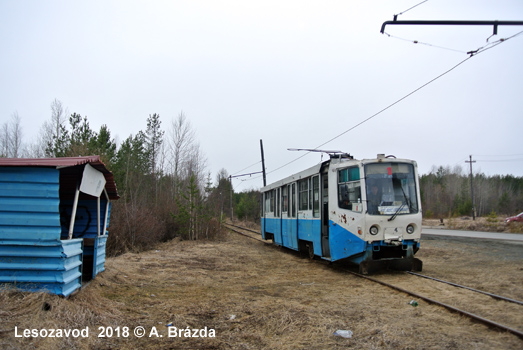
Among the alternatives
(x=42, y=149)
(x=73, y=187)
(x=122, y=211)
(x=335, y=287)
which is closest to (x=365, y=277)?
(x=335, y=287)

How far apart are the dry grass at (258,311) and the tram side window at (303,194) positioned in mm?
3107

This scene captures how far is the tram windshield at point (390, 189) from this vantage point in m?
10.0

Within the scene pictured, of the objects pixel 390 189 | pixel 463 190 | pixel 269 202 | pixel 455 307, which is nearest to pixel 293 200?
pixel 269 202

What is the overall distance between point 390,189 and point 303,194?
4281mm

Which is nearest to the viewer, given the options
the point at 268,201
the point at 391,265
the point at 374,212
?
the point at 374,212

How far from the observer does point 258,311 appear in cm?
669

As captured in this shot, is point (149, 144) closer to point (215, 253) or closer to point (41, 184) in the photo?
point (215, 253)

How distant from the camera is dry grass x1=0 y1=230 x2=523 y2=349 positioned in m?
5.05

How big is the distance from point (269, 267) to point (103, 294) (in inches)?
241

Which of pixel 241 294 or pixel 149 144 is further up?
pixel 149 144

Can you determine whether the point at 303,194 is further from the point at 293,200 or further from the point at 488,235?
the point at 488,235

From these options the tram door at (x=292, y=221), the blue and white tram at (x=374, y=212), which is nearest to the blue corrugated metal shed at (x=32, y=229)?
the blue and white tram at (x=374, y=212)

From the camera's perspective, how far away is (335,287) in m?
8.93

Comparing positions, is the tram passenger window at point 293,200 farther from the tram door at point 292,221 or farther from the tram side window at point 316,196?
the tram side window at point 316,196
